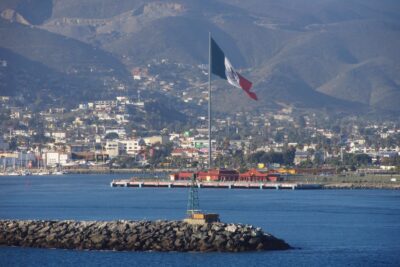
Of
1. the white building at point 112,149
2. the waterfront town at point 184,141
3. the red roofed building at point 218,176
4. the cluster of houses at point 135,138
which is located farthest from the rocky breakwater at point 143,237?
the white building at point 112,149

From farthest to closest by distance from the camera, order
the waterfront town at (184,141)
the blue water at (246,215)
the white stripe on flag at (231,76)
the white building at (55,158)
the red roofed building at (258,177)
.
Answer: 1. the white building at (55,158)
2. the waterfront town at (184,141)
3. the red roofed building at (258,177)
4. the white stripe on flag at (231,76)
5. the blue water at (246,215)

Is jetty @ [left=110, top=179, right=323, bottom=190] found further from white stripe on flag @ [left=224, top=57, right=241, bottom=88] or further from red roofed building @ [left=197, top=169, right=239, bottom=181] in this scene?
white stripe on flag @ [left=224, top=57, right=241, bottom=88]

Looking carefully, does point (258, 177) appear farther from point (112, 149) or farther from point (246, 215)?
point (112, 149)

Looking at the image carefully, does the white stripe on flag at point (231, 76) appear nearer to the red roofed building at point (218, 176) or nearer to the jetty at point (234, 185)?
the jetty at point (234, 185)

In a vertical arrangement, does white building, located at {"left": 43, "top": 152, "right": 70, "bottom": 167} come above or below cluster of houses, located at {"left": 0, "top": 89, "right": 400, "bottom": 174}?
below

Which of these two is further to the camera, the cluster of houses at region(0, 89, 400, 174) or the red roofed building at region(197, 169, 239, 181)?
the cluster of houses at region(0, 89, 400, 174)

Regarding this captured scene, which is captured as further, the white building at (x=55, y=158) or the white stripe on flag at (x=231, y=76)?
the white building at (x=55, y=158)

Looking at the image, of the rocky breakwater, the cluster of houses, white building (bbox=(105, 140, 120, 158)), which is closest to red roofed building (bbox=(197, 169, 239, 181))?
the cluster of houses
